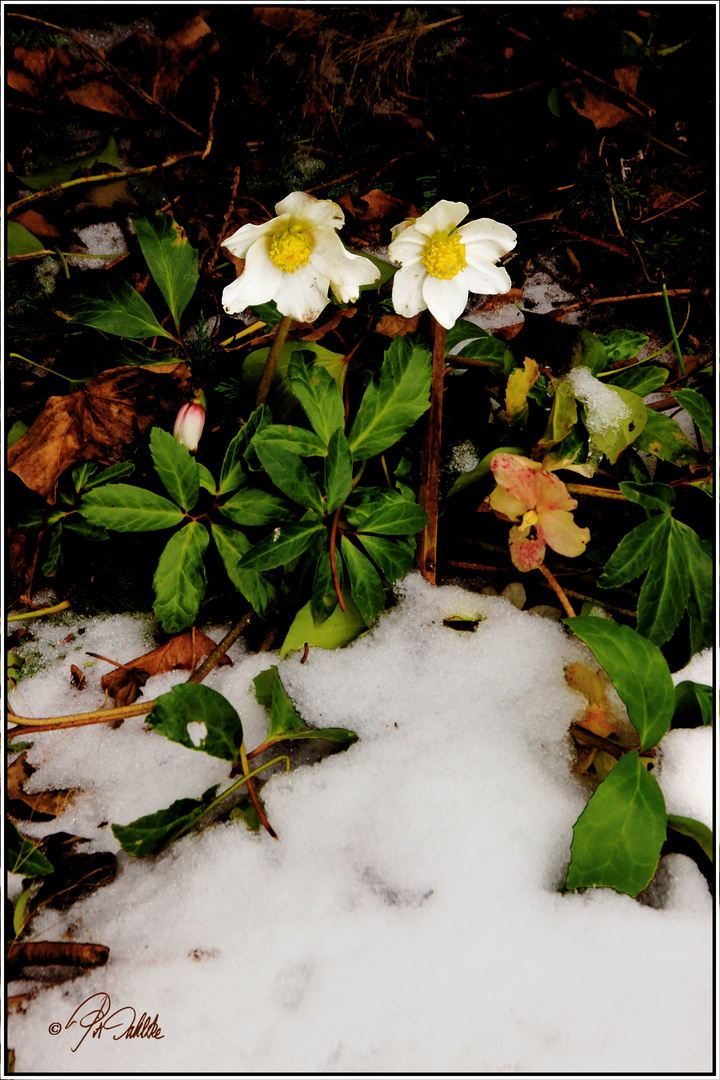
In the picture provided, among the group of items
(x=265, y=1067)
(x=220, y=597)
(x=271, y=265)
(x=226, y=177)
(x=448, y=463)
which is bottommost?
(x=265, y=1067)

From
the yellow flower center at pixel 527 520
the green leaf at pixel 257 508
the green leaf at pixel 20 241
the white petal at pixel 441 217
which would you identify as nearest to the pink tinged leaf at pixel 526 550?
the yellow flower center at pixel 527 520

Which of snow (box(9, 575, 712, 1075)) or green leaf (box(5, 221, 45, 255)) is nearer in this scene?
snow (box(9, 575, 712, 1075))

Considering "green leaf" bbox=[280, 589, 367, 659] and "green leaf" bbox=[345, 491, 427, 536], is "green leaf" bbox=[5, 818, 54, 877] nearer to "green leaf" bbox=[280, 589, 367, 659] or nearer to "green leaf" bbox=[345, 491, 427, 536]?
"green leaf" bbox=[280, 589, 367, 659]

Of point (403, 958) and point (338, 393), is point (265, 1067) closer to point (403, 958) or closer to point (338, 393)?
point (403, 958)

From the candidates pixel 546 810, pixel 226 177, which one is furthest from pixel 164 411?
pixel 546 810

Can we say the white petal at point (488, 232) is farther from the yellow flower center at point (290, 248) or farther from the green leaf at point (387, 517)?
the green leaf at point (387, 517)

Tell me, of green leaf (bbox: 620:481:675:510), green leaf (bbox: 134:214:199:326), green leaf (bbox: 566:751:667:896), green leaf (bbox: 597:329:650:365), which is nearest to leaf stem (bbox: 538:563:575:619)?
green leaf (bbox: 620:481:675:510)
